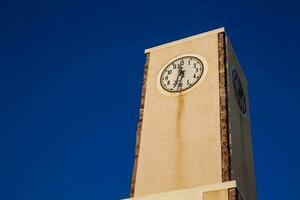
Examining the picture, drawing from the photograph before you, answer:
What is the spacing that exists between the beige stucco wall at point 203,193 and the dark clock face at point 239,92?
464 centimetres

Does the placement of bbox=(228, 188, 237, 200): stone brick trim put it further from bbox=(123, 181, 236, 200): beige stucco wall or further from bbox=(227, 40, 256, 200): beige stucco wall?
bbox=(227, 40, 256, 200): beige stucco wall

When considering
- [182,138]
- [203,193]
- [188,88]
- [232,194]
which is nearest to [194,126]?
[182,138]

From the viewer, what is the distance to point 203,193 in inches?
512

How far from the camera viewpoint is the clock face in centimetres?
1639

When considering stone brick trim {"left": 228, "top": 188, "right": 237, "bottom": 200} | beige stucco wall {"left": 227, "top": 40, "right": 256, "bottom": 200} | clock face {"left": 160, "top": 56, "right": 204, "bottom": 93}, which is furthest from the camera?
clock face {"left": 160, "top": 56, "right": 204, "bottom": 93}

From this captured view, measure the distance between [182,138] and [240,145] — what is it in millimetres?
2046

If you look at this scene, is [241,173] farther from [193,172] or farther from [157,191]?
[157,191]

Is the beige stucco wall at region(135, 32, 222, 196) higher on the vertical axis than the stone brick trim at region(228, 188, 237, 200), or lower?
higher

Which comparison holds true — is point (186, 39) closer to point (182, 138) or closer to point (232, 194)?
point (182, 138)

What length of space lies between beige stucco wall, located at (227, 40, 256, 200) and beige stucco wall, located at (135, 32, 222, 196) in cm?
57

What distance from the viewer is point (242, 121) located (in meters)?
16.8

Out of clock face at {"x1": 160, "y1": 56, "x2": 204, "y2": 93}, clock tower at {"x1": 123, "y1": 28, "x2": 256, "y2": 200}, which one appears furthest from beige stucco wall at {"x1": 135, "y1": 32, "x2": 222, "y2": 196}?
clock face at {"x1": 160, "y1": 56, "x2": 204, "y2": 93}

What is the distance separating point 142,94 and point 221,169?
495cm

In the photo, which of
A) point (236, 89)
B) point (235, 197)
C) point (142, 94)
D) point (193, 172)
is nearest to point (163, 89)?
point (142, 94)
